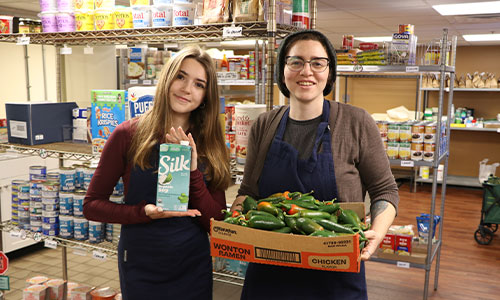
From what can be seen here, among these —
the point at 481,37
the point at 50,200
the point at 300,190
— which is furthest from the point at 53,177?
the point at 481,37

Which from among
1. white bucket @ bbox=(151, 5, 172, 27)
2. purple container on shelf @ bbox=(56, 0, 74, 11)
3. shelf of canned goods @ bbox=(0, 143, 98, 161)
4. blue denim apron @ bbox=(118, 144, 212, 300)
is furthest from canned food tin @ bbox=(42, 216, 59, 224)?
white bucket @ bbox=(151, 5, 172, 27)

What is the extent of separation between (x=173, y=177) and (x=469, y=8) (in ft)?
16.0

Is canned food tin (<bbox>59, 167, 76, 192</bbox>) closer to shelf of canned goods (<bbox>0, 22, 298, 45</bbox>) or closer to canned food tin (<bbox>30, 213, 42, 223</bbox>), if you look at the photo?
canned food tin (<bbox>30, 213, 42, 223</bbox>)

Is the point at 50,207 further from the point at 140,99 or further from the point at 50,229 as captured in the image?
the point at 140,99

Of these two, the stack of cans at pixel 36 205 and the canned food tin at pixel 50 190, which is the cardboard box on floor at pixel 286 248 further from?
the stack of cans at pixel 36 205

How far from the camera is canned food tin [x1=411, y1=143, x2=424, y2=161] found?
3.83 meters

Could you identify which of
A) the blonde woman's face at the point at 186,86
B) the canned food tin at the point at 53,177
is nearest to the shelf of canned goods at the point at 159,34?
the blonde woman's face at the point at 186,86

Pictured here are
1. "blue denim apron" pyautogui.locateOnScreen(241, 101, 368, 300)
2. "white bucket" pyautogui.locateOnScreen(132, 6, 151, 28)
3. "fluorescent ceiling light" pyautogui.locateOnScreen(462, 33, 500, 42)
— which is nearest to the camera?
"blue denim apron" pyautogui.locateOnScreen(241, 101, 368, 300)

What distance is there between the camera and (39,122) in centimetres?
284

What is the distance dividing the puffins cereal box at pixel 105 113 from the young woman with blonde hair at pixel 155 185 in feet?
1.98

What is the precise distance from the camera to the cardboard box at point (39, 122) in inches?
111

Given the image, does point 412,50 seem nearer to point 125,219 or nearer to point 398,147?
point 398,147

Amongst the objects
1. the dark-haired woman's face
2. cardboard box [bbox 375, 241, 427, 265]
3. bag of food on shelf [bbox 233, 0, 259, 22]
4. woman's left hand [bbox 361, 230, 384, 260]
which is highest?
bag of food on shelf [bbox 233, 0, 259, 22]

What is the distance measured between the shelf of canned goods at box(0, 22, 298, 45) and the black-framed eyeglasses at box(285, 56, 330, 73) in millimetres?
455
